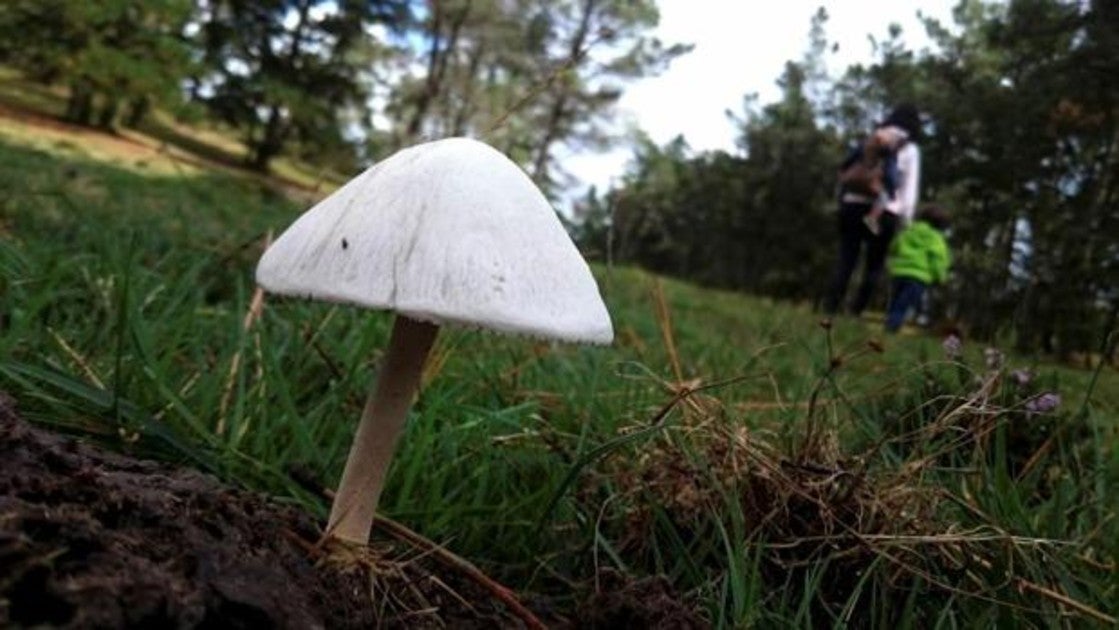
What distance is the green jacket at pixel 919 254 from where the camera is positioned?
26.9ft

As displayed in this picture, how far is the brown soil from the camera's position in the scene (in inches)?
28.5

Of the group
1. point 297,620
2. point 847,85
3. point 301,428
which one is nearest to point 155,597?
point 297,620

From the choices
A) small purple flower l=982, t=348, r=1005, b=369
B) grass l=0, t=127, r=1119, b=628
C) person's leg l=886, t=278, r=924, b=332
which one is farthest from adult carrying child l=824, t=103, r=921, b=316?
small purple flower l=982, t=348, r=1005, b=369

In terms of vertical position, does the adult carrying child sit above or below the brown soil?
above

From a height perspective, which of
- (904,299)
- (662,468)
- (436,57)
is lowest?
(662,468)

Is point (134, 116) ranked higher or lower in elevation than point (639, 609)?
higher

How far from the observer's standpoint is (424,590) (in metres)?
1.16

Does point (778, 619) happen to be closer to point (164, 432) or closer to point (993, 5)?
point (164, 432)

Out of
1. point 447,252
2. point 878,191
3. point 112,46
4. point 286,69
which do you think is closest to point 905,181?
point 878,191

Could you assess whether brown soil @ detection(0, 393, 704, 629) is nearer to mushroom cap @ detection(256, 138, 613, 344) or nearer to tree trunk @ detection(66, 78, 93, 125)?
mushroom cap @ detection(256, 138, 613, 344)

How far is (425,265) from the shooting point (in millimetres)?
947

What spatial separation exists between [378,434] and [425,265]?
302 mm

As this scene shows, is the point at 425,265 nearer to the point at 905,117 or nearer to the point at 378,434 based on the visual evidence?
the point at 378,434

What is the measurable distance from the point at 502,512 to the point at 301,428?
1.21 ft
